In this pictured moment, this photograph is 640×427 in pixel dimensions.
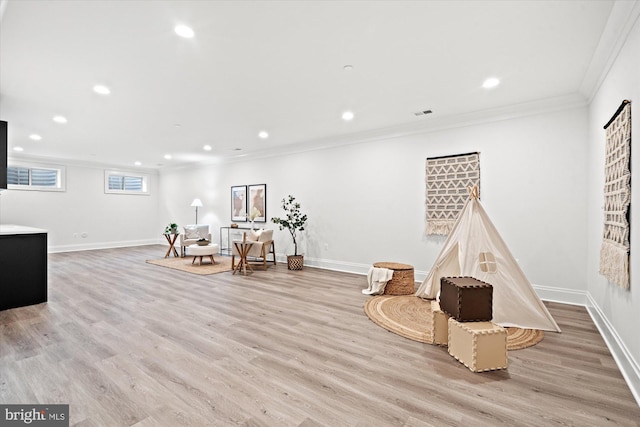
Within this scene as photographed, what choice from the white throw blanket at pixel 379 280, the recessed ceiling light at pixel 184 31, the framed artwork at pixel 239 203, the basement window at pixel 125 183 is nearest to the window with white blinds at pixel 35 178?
the basement window at pixel 125 183

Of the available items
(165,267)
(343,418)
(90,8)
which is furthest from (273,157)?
(343,418)

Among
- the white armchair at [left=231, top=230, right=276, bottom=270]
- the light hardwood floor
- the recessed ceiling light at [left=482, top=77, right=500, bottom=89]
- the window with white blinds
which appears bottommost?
the light hardwood floor

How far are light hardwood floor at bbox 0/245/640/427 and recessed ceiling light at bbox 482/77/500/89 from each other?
276 cm

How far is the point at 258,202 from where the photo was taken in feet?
23.5

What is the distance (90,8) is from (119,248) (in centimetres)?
877

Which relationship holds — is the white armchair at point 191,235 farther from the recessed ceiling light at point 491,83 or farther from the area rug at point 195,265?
the recessed ceiling light at point 491,83

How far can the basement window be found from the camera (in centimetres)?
917

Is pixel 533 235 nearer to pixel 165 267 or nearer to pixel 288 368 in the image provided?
pixel 288 368

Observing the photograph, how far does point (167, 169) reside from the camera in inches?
386

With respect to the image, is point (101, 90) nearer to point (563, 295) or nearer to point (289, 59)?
point (289, 59)

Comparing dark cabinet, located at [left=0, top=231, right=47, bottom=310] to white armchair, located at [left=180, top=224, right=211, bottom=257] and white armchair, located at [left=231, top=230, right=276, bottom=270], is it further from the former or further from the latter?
white armchair, located at [left=180, top=224, right=211, bottom=257]

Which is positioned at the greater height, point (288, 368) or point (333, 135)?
point (333, 135)

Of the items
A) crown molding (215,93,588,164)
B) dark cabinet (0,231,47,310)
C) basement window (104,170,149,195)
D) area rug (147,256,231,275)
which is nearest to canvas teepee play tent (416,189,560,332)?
crown molding (215,93,588,164)

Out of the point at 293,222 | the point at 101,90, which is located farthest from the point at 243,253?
the point at 101,90
